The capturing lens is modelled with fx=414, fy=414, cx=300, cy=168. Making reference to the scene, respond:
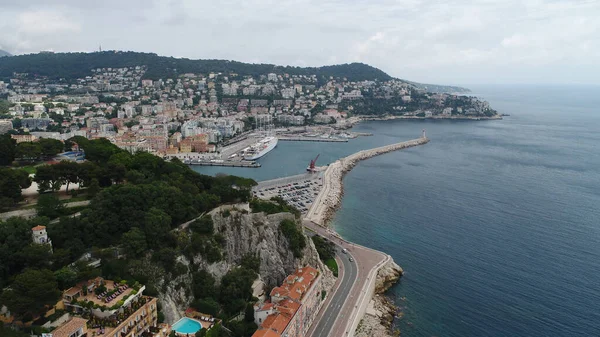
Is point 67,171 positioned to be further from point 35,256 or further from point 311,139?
point 311,139

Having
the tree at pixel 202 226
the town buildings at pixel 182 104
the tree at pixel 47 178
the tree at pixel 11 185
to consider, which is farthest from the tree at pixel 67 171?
the town buildings at pixel 182 104

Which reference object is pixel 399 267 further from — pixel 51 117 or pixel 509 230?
pixel 51 117

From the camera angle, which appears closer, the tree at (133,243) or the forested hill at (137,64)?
the tree at (133,243)

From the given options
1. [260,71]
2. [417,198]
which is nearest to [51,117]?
[417,198]

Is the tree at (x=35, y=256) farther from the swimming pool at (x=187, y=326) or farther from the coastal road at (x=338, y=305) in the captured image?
the coastal road at (x=338, y=305)

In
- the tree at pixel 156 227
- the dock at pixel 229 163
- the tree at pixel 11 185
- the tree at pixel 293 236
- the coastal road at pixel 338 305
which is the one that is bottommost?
the dock at pixel 229 163

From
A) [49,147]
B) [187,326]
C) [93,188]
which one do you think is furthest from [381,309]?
[49,147]
